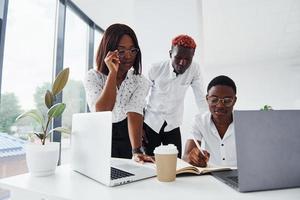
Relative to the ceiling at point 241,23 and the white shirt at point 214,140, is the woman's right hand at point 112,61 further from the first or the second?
the ceiling at point 241,23

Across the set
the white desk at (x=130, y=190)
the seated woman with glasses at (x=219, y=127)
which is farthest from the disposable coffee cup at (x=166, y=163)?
the seated woman with glasses at (x=219, y=127)

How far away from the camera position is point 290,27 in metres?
3.98

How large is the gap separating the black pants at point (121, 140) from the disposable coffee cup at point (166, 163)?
0.58 m

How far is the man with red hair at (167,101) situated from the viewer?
1667mm

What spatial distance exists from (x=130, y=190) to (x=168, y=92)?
3.86 ft

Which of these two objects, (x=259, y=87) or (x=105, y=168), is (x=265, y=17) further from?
(x=105, y=168)

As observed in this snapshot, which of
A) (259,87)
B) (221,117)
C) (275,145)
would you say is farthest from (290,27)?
(275,145)

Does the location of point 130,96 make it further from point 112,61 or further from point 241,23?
point 241,23

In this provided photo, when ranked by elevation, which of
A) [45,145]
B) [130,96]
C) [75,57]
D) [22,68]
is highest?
[75,57]

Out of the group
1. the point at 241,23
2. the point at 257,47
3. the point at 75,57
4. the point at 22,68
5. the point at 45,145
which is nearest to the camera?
the point at 45,145

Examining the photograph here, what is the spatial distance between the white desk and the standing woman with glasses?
377 millimetres

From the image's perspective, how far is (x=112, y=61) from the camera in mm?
1071

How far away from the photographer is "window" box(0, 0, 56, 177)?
2.08m

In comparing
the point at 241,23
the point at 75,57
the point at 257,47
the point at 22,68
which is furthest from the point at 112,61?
the point at 257,47
